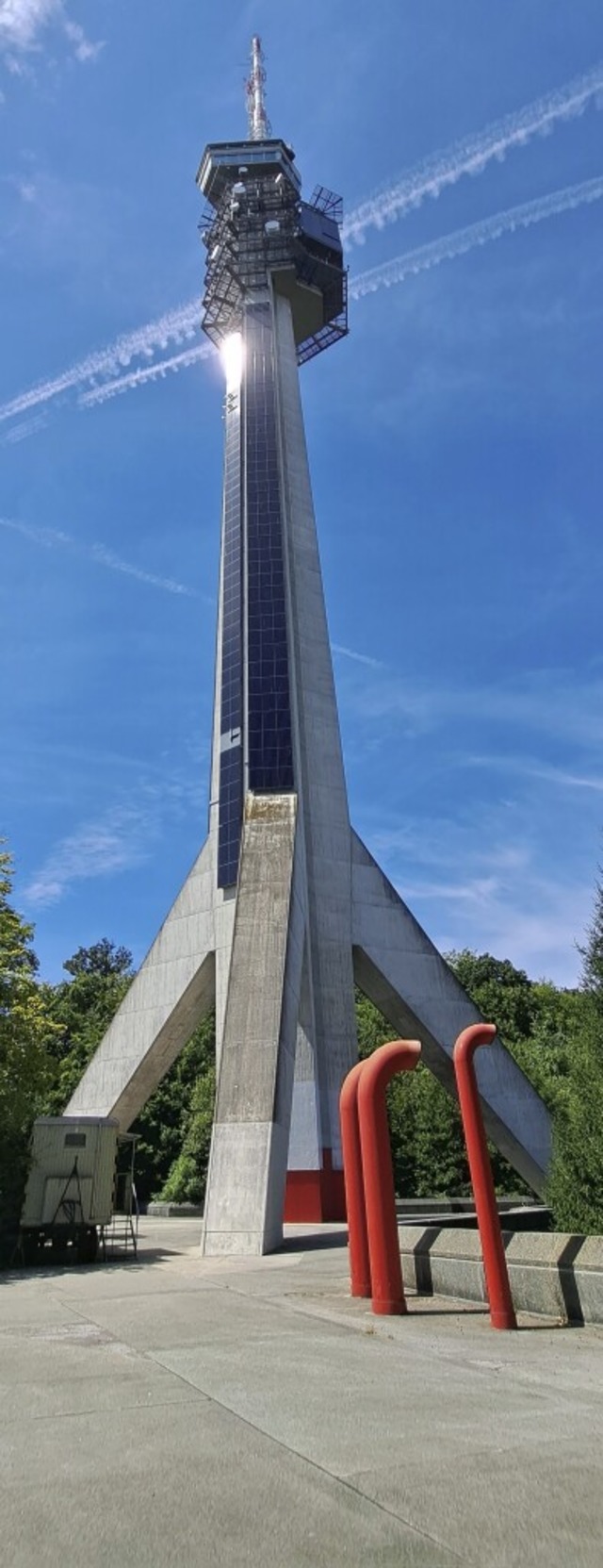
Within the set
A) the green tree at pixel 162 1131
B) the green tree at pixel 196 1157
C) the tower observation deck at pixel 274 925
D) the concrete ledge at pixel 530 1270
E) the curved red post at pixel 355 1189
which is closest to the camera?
the concrete ledge at pixel 530 1270

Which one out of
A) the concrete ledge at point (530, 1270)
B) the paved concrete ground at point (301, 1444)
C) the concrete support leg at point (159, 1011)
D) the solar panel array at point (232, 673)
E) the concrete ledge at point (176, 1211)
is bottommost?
the paved concrete ground at point (301, 1444)

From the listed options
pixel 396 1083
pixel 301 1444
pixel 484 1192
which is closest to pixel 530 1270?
pixel 484 1192

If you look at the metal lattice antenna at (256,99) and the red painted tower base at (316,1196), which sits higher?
the metal lattice antenna at (256,99)

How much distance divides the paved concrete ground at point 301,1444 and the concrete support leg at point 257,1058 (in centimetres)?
842

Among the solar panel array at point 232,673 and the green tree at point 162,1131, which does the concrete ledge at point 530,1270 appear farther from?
the green tree at point 162,1131

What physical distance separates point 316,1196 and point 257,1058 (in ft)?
25.5

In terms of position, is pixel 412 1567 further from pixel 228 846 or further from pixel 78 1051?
pixel 78 1051

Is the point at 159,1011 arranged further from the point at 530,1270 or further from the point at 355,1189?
the point at 530,1270

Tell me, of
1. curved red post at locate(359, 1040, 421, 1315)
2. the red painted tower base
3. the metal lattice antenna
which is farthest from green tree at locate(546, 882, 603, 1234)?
the metal lattice antenna

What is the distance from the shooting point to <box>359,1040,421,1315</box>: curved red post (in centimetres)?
927

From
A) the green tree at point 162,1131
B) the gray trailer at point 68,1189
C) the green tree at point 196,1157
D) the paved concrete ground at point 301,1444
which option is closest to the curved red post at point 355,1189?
the paved concrete ground at point 301,1444

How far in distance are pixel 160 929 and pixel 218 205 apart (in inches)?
1390

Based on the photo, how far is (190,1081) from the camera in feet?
→ 134

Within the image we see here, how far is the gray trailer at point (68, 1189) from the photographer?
1558 centimetres
